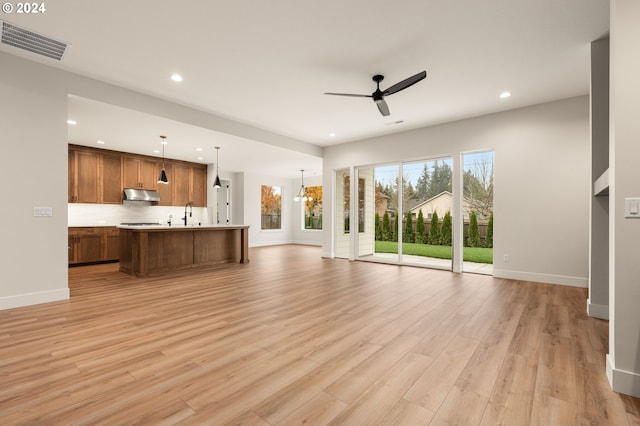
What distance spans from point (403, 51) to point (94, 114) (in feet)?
15.7

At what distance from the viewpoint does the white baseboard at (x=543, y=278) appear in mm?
4613

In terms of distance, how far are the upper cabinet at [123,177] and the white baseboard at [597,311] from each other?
8969 mm

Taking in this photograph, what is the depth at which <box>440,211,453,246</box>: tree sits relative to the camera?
20.2 feet

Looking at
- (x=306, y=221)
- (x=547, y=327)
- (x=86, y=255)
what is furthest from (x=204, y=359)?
(x=306, y=221)

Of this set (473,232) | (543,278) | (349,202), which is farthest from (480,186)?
(349,202)

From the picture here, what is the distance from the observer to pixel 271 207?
1165 cm

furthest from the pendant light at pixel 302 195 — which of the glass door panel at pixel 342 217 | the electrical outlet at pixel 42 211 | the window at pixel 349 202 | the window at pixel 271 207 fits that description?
the electrical outlet at pixel 42 211

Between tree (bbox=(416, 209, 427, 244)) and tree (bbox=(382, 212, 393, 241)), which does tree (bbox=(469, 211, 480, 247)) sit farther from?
tree (bbox=(382, 212, 393, 241))

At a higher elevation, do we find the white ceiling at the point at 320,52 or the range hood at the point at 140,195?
the white ceiling at the point at 320,52

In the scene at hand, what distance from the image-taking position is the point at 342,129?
646 cm

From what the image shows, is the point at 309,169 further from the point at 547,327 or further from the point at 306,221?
the point at 547,327

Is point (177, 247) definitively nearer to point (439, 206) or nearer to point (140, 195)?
point (140, 195)

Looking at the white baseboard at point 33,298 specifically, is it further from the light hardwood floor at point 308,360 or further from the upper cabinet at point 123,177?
the upper cabinet at point 123,177

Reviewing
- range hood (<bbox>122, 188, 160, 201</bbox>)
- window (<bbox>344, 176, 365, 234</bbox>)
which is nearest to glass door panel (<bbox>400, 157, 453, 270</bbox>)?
window (<bbox>344, 176, 365, 234</bbox>)
